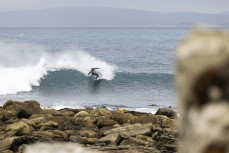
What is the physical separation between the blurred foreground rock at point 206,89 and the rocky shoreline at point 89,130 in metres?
8.55

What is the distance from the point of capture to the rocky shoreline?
1353 centimetres

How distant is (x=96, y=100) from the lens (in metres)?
40.6

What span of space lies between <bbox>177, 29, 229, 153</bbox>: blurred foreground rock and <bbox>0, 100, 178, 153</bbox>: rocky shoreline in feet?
28.0

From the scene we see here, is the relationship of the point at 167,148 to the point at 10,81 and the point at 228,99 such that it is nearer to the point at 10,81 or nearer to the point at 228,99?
the point at 228,99

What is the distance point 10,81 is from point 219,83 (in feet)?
155

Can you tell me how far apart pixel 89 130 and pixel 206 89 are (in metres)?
15.7

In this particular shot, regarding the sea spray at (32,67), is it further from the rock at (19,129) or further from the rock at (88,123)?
the rock at (19,129)

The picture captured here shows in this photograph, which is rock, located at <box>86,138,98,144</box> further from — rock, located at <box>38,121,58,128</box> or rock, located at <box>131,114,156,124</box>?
rock, located at <box>131,114,156,124</box>

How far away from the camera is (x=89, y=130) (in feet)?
57.3

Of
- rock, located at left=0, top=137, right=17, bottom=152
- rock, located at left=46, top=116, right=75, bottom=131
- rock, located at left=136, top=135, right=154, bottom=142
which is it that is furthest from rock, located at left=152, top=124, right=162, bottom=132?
rock, located at left=0, top=137, right=17, bottom=152

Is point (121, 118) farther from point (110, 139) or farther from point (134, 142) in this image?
point (134, 142)

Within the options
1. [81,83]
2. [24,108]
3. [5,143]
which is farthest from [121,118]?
[81,83]

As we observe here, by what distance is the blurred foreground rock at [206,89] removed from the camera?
1849 millimetres

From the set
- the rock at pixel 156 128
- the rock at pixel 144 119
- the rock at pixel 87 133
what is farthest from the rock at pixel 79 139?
the rock at pixel 144 119
